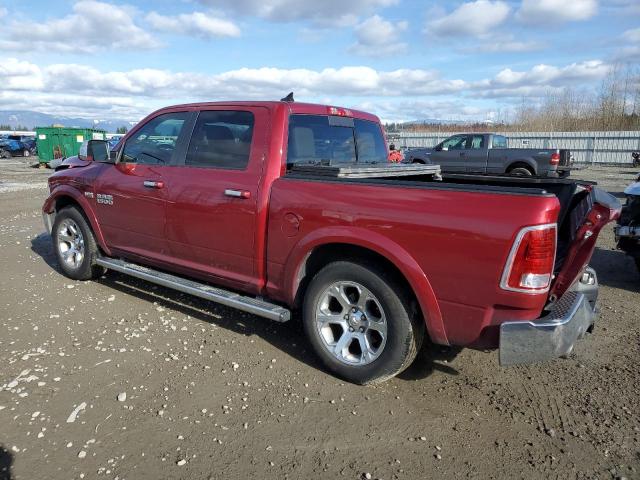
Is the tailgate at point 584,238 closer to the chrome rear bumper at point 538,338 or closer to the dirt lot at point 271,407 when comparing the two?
the chrome rear bumper at point 538,338

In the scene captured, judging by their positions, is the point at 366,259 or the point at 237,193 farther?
the point at 237,193

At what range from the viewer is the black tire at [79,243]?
543cm

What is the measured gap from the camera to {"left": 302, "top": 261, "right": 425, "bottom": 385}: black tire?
3188 mm

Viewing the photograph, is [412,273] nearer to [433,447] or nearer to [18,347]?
[433,447]

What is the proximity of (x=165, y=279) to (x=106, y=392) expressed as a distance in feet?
4.19

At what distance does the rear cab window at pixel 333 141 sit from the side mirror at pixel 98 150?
91.3 inches

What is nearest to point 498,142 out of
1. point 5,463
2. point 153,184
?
point 153,184

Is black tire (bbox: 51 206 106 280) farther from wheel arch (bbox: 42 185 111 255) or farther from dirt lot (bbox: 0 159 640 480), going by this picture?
dirt lot (bbox: 0 159 640 480)

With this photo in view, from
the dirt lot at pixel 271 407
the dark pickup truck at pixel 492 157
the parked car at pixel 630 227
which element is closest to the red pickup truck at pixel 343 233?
the dirt lot at pixel 271 407

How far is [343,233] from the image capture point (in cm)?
329

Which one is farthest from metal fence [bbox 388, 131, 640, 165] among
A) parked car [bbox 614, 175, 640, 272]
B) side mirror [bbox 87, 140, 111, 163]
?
side mirror [bbox 87, 140, 111, 163]

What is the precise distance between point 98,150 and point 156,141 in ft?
3.09

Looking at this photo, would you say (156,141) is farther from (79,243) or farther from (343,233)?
(343,233)

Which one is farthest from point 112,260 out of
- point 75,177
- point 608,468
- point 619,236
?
point 619,236
